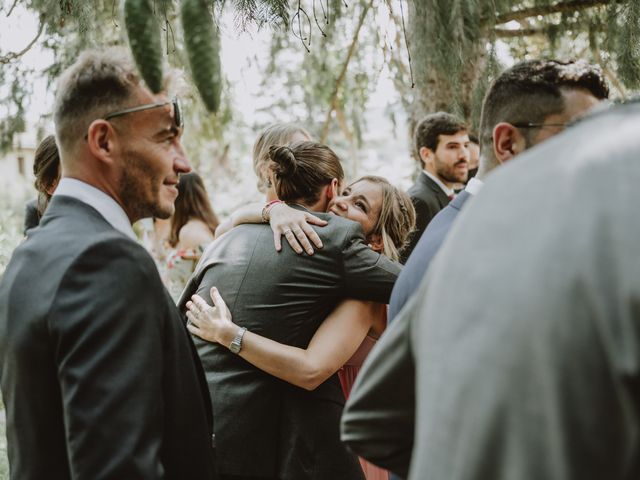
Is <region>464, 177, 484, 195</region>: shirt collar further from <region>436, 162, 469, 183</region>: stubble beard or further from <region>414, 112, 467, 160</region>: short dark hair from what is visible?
<region>436, 162, 469, 183</region>: stubble beard

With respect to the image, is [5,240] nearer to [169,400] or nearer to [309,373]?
[309,373]

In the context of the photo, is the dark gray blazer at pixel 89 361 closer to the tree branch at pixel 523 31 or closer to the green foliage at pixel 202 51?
the green foliage at pixel 202 51

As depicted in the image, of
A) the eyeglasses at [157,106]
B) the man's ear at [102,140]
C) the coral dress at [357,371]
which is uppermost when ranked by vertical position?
the eyeglasses at [157,106]

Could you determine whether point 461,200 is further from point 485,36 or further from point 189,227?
point 189,227

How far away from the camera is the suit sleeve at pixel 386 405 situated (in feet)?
3.40

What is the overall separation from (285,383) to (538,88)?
1.30 metres

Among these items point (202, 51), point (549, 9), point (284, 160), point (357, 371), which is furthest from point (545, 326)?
point (549, 9)

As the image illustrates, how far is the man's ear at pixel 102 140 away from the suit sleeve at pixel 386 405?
99cm

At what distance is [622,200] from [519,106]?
5.14ft

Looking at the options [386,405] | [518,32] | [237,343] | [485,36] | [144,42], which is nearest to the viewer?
[386,405]

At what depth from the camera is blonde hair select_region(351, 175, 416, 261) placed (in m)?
3.01

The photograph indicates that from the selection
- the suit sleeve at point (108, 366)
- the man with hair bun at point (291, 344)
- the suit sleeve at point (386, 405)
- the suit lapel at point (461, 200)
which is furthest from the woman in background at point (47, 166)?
the suit sleeve at point (386, 405)

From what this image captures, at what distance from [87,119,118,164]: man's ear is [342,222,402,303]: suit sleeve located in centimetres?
95

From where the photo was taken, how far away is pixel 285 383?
96.8 inches
